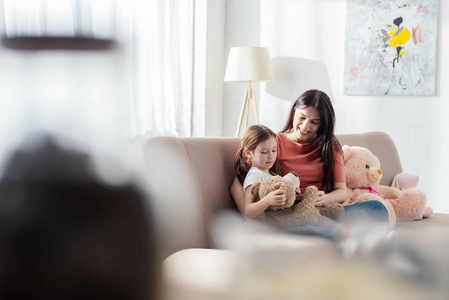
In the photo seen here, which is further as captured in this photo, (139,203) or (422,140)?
(422,140)

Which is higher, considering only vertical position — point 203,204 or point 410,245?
point 410,245

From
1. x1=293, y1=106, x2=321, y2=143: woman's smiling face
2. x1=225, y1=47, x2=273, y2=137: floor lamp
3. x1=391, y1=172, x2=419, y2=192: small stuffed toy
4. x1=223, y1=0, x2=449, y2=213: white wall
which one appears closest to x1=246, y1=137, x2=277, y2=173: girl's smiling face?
x1=293, y1=106, x2=321, y2=143: woman's smiling face

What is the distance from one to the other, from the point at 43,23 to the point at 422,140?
10.2ft

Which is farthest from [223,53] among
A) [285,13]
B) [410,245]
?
[410,245]

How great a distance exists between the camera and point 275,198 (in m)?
1.40

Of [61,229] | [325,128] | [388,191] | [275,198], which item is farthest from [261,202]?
[61,229]

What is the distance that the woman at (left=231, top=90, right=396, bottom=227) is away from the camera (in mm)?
1724

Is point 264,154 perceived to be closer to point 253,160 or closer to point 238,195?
point 253,160

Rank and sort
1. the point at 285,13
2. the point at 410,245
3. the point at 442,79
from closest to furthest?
the point at 410,245 → the point at 442,79 → the point at 285,13

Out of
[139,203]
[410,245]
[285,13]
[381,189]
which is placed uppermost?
[285,13]

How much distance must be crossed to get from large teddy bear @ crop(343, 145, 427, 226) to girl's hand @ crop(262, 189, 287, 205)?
1.78 feet

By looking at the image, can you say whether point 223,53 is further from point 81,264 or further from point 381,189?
point 81,264

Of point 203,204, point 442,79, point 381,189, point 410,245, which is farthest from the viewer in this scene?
point 442,79

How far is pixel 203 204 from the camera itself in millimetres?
1451
